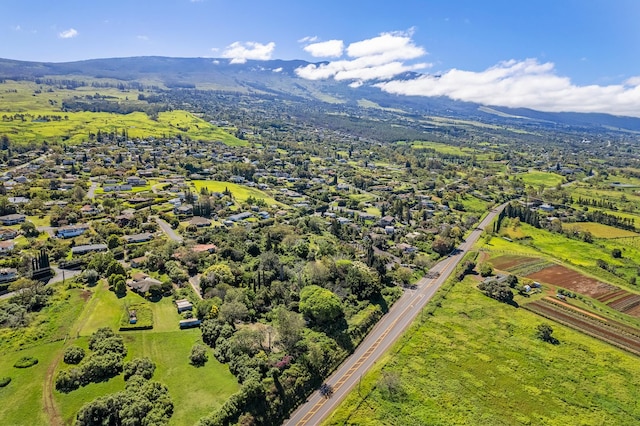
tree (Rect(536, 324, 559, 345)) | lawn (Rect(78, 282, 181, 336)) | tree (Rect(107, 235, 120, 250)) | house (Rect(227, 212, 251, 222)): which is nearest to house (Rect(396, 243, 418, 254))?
tree (Rect(536, 324, 559, 345))

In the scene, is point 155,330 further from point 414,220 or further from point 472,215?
point 472,215

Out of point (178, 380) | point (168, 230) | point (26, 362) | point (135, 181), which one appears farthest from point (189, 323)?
point (135, 181)

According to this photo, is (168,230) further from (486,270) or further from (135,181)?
(486,270)

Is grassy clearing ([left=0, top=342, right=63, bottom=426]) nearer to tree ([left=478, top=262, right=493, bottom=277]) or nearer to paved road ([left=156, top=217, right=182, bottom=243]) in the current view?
paved road ([left=156, top=217, right=182, bottom=243])

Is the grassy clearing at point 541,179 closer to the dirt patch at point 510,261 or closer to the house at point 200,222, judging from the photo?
the dirt patch at point 510,261

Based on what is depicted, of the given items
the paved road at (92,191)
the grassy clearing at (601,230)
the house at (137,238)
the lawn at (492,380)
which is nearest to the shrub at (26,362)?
the lawn at (492,380)

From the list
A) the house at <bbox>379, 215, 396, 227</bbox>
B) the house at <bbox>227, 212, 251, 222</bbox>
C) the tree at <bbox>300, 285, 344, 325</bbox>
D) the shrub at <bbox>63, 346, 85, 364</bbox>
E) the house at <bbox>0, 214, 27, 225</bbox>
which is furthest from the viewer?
the house at <bbox>379, 215, 396, 227</bbox>

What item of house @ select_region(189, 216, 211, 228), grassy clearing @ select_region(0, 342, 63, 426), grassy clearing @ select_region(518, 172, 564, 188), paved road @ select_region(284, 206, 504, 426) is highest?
grassy clearing @ select_region(518, 172, 564, 188)
